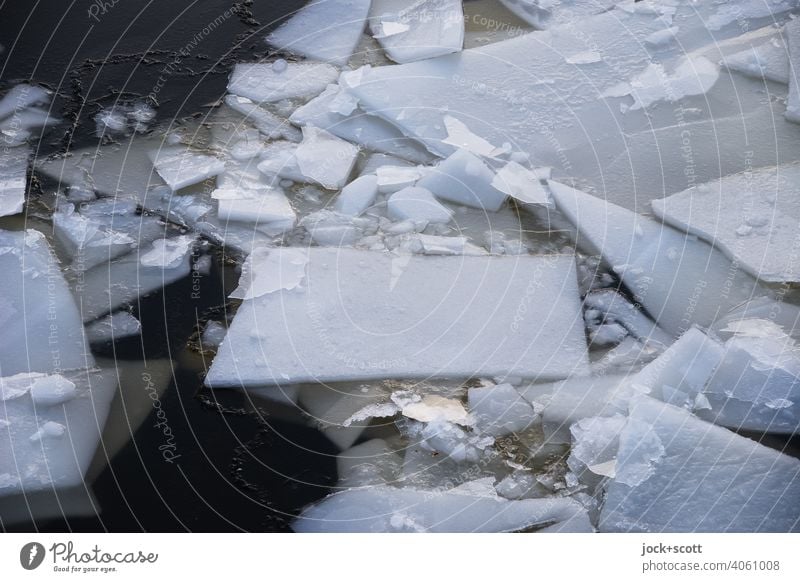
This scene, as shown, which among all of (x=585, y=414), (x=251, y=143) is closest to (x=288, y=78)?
(x=251, y=143)

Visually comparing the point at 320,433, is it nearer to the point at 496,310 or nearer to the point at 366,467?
the point at 366,467

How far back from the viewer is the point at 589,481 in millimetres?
1651

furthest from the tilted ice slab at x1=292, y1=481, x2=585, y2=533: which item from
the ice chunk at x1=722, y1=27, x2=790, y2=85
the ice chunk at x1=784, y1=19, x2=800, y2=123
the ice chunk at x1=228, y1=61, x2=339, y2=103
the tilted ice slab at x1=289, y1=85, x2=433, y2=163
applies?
the ice chunk at x1=722, y1=27, x2=790, y2=85

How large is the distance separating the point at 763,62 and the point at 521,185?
2.98ft

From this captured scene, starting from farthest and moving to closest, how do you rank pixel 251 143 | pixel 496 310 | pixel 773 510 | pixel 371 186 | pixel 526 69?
1. pixel 526 69
2. pixel 251 143
3. pixel 371 186
4. pixel 496 310
5. pixel 773 510

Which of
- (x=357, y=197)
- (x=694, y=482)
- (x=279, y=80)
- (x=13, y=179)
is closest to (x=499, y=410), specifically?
(x=694, y=482)

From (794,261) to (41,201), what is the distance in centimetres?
178

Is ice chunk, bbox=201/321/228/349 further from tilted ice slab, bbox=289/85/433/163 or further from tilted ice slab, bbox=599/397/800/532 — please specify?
tilted ice slab, bbox=599/397/800/532

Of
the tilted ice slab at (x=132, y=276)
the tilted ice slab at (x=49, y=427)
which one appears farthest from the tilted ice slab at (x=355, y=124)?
the tilted ice slab at (x=49, y=427)

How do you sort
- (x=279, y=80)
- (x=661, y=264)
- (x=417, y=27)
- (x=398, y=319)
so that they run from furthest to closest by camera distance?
(x=417, y=27) < (x=279, y=80) < (x=661, y=264) < (x=398, y=319)

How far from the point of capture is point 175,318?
75.5 inches

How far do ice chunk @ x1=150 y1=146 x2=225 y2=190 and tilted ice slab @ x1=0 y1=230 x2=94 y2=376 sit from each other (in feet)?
1.14
